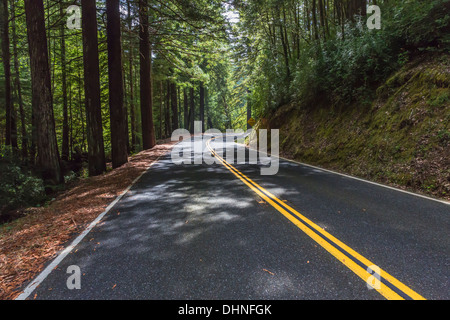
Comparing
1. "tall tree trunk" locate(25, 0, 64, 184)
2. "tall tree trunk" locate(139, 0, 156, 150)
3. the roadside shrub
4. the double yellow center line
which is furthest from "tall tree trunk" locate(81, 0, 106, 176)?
the roadside shrub

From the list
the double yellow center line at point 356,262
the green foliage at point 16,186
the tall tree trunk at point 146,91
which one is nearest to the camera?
the double yellow center line at point 356,262

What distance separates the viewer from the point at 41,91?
7.88m

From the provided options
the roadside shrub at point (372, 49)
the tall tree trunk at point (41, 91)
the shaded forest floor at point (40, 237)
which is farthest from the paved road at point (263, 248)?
the roadside shrub at point (372, 49)

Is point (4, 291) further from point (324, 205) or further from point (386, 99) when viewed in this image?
point (386, 99)

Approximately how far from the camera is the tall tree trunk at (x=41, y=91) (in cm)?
759

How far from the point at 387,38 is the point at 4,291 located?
12770mm

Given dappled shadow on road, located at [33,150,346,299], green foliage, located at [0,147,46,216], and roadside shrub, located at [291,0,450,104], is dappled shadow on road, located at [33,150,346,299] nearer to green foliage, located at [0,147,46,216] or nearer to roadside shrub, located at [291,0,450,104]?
green foliage, located at [0,147,46,216]

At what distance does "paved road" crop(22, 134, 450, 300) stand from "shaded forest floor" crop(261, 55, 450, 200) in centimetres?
132

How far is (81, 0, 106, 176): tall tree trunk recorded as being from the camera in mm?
9422

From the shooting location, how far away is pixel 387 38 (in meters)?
9.20

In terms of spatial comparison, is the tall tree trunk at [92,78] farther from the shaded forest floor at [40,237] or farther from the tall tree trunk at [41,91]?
the shaded forest floor at [40,237]

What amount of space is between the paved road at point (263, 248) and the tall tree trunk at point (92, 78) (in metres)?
5.83

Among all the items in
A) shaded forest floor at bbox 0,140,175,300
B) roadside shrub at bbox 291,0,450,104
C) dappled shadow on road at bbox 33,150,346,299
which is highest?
roadside shrub at bbox 291,0,450,104

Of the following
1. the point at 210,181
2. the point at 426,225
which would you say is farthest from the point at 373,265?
the point at 210,181
